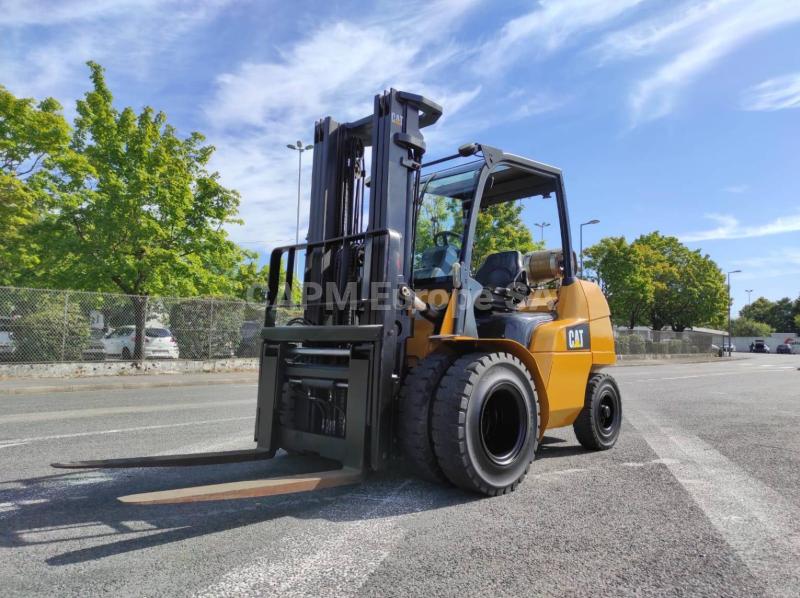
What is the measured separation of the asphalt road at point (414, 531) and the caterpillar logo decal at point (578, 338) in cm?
117

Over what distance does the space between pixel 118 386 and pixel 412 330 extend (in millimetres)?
12296

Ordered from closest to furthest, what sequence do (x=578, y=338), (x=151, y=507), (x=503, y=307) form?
(x=151, y=507) → (x=503, y=307) → (x=578, y=338)

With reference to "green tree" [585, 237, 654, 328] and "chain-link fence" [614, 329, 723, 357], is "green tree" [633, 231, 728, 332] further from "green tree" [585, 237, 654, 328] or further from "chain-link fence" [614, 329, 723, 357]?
"chain-link fence" [614, 329, 723, 357]

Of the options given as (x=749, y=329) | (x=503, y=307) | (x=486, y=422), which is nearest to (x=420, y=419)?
(x=486, y=422)

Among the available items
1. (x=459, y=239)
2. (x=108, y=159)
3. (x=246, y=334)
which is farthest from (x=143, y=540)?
(x=108, y=159)

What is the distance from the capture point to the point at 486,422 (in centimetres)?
492

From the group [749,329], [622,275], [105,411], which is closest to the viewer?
[105,411]

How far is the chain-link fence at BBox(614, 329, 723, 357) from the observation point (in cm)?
3975

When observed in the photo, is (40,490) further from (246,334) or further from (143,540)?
(246,334)

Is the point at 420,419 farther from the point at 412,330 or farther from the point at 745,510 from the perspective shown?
the point at 745,510

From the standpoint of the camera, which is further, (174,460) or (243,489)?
(174,460)

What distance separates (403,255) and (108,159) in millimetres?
19262

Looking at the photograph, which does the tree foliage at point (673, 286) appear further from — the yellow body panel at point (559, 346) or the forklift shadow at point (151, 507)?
the forklift shadow at point (151, 507)

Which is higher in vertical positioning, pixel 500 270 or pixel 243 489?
pixel 500 270
